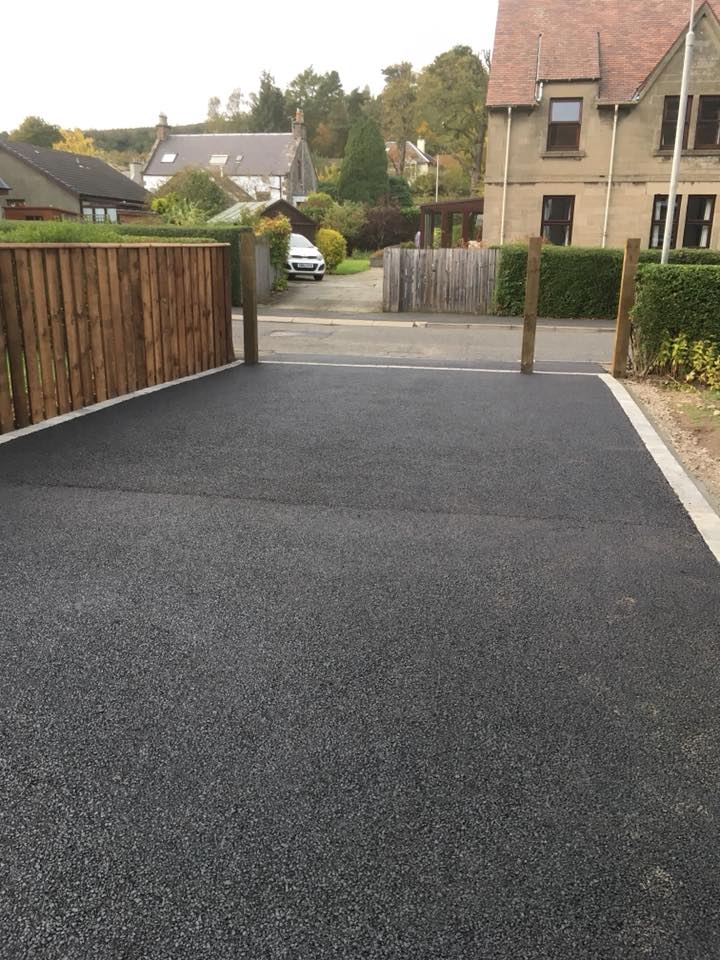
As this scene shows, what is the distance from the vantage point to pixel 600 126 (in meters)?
26.7

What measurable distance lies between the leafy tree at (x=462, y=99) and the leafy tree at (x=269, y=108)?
126ft

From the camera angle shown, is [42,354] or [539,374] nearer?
[42,354]

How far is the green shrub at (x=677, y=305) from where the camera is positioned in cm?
1056

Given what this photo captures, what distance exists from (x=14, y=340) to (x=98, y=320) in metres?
1.39

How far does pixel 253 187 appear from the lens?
60.7 meters

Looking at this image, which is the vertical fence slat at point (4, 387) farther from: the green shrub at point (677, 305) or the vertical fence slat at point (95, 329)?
the green shrub at point (677, 305)

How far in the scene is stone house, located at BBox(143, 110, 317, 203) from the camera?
59719mm

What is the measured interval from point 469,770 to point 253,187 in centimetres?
6290

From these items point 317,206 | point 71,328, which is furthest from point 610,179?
point 317,206

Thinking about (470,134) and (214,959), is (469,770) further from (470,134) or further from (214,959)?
(470,134)

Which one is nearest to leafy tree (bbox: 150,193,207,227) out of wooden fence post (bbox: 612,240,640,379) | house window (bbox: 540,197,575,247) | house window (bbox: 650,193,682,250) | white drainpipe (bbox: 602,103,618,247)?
house window (bbox: 540,197,575,247)

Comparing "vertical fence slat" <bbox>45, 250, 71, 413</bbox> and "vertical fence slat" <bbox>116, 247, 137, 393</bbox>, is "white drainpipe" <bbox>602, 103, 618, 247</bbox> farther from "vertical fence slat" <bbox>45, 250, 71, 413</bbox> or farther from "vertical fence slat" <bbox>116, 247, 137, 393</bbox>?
"vertical fence slat" <bbox>45, 250, 71, 413</bbox>

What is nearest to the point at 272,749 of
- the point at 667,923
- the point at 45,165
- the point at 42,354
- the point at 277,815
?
the point at 277,815

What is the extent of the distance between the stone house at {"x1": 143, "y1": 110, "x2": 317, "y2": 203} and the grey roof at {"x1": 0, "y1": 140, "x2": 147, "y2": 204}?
6186mm
